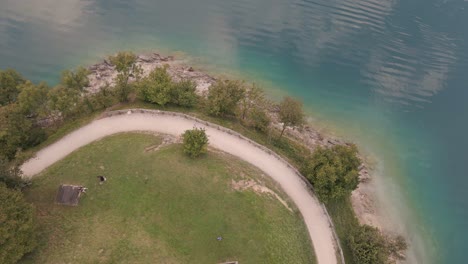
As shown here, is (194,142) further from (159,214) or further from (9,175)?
(9,175)

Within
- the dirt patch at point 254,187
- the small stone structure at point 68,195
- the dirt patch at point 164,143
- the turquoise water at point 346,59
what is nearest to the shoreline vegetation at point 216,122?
the small stone structure at point 68,195

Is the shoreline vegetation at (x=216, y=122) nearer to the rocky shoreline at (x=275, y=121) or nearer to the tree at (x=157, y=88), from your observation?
the tree at (x=157, y=88)

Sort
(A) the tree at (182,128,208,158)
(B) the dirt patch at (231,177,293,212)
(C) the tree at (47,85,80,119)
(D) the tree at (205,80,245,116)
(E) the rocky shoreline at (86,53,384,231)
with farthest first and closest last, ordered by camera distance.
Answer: (D) the tree at (205,80,245,116) < (E) the rocky shoreline at (86,53,384,231) < (C) the tree at (47,85,80,119) < (A) the tree at (182,128,208,158) < (B) the dirt patch at (231,177,293,212)

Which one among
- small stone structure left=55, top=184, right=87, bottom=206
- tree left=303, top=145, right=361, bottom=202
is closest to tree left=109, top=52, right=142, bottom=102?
small stone structure left=55, top=184, right=87, bottom=206

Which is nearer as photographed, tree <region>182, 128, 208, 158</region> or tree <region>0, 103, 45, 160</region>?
tree <region>0, 103, 45, 160</region>

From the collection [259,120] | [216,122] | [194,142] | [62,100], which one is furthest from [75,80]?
[259,120]

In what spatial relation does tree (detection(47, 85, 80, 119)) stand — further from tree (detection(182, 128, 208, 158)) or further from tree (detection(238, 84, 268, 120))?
tree (detection(238, 84, 268, 120))
